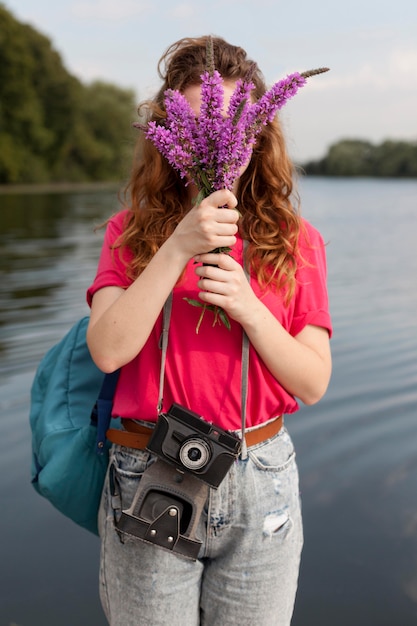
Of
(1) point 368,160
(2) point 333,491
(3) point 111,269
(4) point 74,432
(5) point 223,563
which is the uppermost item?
(3) point 111,269

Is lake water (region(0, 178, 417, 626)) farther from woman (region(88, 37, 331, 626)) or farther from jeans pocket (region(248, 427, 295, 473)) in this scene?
jeans pocket (region(248, 427, 295, 473))

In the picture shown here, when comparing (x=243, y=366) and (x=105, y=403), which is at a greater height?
(x=243, y=366)

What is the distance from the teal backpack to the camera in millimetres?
2287

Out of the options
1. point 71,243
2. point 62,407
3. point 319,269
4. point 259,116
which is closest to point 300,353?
point 319,269

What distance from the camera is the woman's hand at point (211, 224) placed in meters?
1.71

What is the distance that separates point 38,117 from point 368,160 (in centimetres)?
6892

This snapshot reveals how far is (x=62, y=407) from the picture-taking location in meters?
2.45

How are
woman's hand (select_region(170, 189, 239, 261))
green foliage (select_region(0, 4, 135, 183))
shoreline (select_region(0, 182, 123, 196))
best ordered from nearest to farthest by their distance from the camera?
woman's hand (select_region(170, 189, 239, 261))
shoreline (select_region(0, 182, 123, 196))
green foliage (select_region(0, 4, 135, 183))

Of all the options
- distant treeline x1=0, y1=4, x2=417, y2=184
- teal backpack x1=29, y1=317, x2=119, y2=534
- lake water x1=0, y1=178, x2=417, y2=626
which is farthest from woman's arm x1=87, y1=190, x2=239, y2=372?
distant treeline x1=0, y1=4, x2=417, y2=184

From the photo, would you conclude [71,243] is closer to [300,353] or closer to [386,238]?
[386,238]

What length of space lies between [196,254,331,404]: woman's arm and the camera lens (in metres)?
0.28

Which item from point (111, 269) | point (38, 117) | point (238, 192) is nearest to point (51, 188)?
point (38, 117)

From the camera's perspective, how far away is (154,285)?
5.95 ft

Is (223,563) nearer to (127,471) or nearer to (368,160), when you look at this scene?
(127,471)
